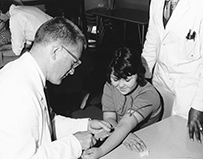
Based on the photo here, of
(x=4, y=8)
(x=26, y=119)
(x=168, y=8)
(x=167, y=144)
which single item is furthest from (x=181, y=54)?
(x=4, y=8)

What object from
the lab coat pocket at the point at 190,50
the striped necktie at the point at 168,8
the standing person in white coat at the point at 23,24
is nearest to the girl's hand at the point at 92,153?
the lab coat pocket at the point at 190,50

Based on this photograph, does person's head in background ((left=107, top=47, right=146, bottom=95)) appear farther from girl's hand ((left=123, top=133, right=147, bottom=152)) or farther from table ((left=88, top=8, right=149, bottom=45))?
table ((left=88, top=8, right=149, bottom=45))

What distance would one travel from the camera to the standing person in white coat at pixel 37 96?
1.01 meters

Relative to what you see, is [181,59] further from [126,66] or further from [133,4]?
[133,4]

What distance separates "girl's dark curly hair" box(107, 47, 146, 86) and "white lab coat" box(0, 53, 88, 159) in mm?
502

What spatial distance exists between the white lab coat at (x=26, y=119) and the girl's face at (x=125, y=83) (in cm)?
49

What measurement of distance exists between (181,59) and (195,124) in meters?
0.42

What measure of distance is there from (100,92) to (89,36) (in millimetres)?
1976

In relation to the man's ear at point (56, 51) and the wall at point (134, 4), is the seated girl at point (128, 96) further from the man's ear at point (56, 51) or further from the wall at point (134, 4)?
the wall at point (134, 4)

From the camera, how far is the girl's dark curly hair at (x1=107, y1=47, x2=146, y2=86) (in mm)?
1596

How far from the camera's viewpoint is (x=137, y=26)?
427 cm

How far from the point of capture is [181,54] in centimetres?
160

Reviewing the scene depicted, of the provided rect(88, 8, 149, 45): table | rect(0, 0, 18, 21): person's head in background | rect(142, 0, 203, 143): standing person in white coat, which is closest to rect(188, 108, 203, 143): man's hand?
rect(142, 0, 203, 143): standing person in white coat

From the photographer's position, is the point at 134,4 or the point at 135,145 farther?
the point at 134,4
